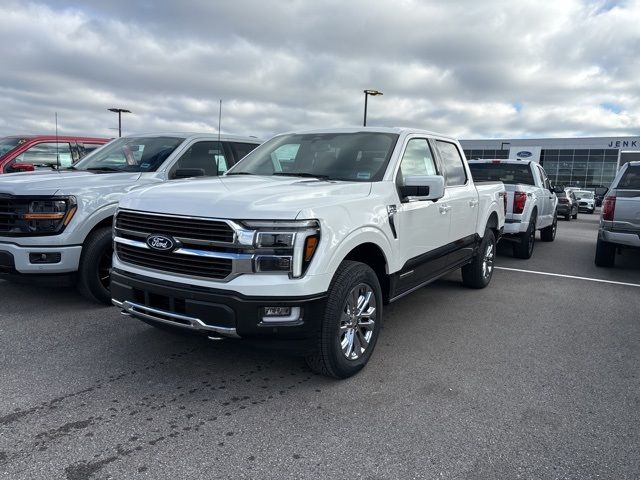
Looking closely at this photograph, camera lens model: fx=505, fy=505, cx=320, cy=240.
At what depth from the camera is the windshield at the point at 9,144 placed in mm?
8867

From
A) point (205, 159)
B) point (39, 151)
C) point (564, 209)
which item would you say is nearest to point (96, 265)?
point (205, 159)

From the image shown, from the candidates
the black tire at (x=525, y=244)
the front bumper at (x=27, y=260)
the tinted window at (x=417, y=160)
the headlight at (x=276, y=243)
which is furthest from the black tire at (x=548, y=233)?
the front bumper at (x=27, y=260)

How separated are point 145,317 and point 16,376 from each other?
113cm

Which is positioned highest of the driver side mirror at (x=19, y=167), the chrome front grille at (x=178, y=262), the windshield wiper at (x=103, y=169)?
the windshield wiper at (x=103, y=169)

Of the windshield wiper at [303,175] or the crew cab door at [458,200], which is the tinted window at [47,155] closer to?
the windshield wiper at [303,175]

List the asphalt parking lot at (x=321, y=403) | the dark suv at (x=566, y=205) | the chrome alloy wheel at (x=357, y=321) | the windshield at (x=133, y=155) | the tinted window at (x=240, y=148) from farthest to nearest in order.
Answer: the dark suv at (x=566, y=205), the tinted window at (x=240, y=148), the windshield at (x=133, y=155), the chrome alloy wheel at (x=357, y=321), the asphalt parking lot at (x=321, y=403)

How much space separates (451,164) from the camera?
5.80 meters

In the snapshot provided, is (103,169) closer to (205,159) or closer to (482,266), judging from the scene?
(205,159)

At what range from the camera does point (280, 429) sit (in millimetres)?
3059

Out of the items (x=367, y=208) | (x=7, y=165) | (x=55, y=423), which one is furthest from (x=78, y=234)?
(x=7, y=165)

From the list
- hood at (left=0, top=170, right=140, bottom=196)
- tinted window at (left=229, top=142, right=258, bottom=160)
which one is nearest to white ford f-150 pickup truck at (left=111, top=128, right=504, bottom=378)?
hood at (left=0, top=170, right=140, bottom=196)

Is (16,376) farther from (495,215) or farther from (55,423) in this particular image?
(495,215)

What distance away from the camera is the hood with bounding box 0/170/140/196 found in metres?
4.99

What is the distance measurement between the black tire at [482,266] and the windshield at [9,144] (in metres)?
7.81
